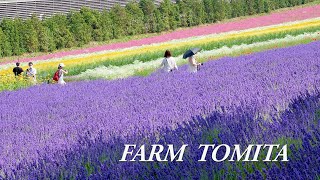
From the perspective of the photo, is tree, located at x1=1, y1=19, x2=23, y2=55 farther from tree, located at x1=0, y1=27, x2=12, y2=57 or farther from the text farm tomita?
the text farm tomita

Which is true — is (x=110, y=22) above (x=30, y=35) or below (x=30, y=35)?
above

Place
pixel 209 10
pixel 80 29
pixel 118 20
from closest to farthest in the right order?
pixel 80 29
pixel 118 20
pixel 209 10

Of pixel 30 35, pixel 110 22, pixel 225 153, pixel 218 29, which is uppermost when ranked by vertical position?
pixel 110 22

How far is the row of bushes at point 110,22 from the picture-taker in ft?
115

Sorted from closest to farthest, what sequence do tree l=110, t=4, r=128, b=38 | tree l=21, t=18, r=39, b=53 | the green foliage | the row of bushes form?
tree l=21, t=18, r=39, b=53 → the row of bushes → the green foliage → tree l=110, t=4, r=128, b=38

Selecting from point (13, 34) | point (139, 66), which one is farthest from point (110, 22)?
point (139, 66)

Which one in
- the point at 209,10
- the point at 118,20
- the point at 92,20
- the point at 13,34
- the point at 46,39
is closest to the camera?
the point at 13,34

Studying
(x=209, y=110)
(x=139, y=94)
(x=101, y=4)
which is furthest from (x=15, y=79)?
(x=101, y=4)

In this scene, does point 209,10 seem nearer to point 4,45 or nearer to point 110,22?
point 110,22

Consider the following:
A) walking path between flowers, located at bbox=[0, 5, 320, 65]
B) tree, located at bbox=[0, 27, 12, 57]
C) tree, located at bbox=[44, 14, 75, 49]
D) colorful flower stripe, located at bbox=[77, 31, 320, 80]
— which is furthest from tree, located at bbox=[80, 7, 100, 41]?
colorful flower stripe, located at bbox=[77, 31, 320, 80]

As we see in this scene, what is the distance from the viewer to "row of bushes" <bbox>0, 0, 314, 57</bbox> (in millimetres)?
35125

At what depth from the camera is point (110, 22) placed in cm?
3906

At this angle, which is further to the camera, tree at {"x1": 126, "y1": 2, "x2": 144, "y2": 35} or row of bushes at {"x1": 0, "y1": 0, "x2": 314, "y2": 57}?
tree at {"x1": 126, "y1": 2, "x2": 144, "y2": 35}

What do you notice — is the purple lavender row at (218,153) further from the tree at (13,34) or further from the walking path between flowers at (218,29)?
the tree at (13,34)
